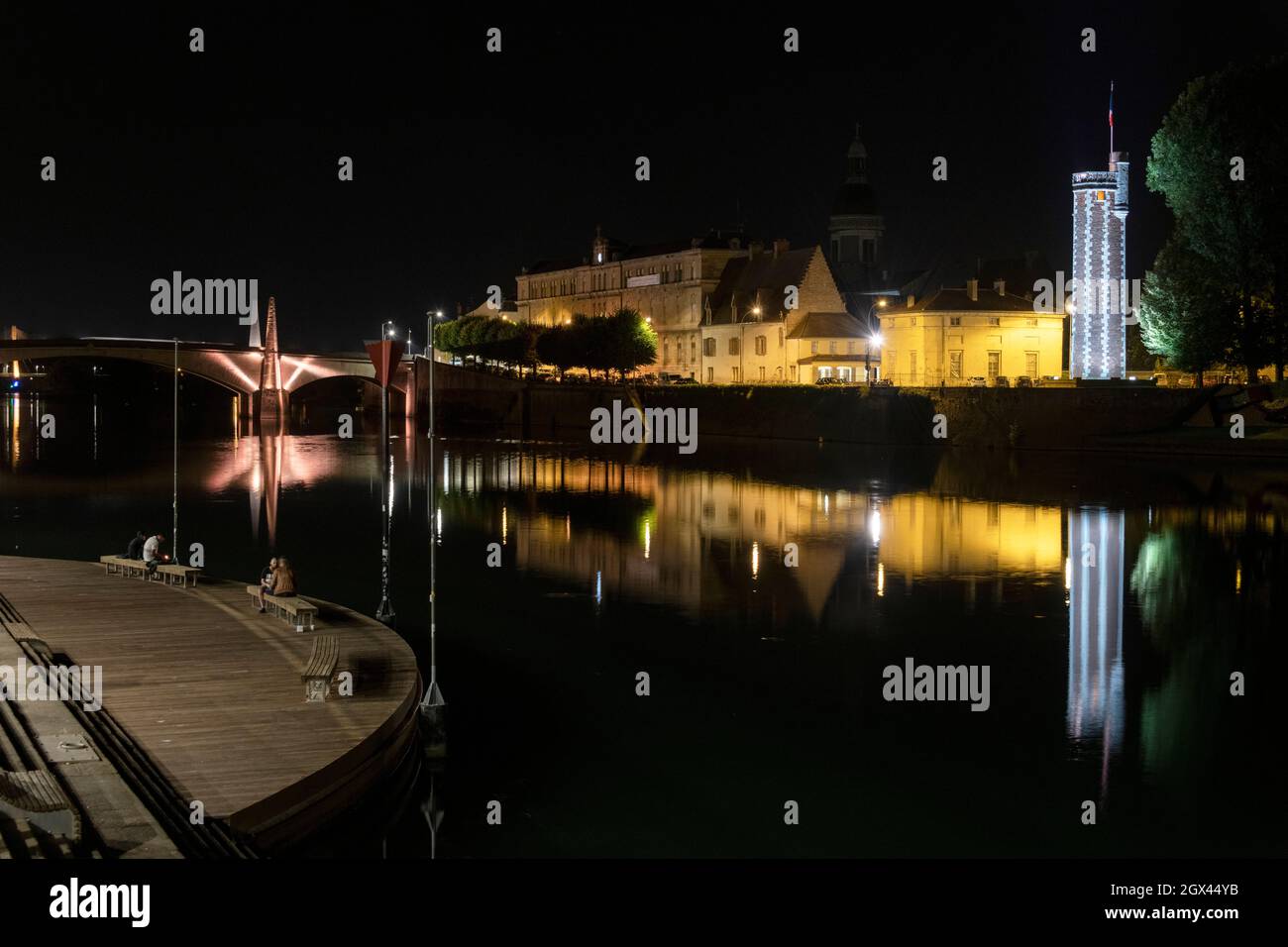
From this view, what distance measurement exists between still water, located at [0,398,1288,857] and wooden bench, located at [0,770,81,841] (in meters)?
2.78

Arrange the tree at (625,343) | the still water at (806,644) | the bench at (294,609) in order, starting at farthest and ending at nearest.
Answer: the tree at (625,343) < the bench at (294,609) < the still water at (806,644)

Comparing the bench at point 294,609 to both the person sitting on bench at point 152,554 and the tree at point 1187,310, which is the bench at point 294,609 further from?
the tree at point 1187,310

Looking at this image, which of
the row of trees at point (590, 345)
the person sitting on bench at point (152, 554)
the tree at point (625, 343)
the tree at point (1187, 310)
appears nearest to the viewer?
the person sitting on bench at point (152, 554)

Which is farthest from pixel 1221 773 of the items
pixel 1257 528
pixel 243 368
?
pixel 243 368

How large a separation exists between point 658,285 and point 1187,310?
64897 mm

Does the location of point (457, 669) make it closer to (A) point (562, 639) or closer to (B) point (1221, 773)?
(A) point (562, 639)

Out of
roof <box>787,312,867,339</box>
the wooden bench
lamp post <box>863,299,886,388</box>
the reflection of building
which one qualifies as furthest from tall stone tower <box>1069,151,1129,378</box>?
the wooden bench

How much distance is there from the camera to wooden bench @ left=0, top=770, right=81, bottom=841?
42.2ft

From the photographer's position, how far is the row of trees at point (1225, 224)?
212ft

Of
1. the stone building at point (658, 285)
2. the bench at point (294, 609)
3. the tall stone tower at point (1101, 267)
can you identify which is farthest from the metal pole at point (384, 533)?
the stone building at point (658, 285)

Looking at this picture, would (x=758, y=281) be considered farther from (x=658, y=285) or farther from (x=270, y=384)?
(x=270, y=384)

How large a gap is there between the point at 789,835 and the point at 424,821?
4423 millimetres

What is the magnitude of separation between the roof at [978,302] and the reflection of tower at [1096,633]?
162ft

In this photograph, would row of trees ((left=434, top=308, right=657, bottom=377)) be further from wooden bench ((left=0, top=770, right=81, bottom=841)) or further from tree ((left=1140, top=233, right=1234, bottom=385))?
wooden bench ((left=0, top=770, right=81, bottom=841))
